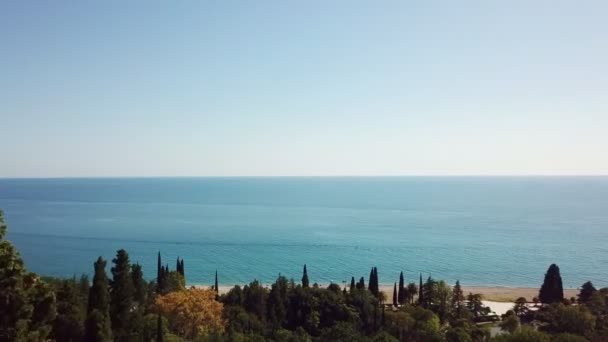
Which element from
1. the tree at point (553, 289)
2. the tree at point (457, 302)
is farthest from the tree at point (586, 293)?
the tree at point (457, 302)

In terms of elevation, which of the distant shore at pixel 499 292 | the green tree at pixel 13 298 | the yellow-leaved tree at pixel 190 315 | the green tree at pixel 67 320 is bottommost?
the distant shore at pixel 499 292

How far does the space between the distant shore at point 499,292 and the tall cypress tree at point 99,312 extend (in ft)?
137

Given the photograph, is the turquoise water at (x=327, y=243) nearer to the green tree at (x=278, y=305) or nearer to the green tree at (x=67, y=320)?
the green tree at (x=278, y=305)

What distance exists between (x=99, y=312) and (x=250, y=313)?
2038 cm

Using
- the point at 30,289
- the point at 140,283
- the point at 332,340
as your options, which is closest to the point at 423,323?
the point at 332,340

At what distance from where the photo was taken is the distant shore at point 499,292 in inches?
2740

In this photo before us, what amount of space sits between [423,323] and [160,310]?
78.5 feet

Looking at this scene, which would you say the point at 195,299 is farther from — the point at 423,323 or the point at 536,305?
the point at 536,305

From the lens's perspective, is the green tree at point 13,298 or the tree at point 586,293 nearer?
the green tree at point 13,298

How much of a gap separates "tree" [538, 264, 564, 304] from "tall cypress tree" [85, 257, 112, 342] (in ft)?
164

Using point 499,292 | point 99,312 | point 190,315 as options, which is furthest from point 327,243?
point 99,312

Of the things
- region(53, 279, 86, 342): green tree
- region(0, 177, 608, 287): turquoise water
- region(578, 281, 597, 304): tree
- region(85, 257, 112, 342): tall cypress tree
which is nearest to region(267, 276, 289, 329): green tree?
region(85, 257, 112, 342): tall cypress tree

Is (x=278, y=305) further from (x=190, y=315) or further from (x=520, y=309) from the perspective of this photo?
(x=520, y=309)

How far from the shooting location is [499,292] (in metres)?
74.1
